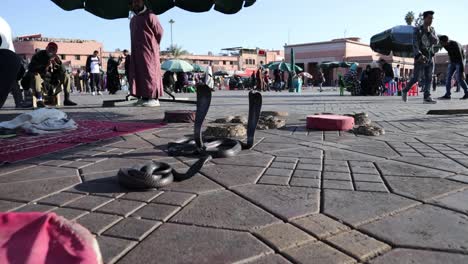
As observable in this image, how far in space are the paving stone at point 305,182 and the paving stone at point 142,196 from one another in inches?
31.4

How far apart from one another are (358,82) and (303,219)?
1478 cm

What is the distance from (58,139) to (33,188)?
1.82 metres

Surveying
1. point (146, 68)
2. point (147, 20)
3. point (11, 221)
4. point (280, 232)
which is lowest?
point (280, 232)

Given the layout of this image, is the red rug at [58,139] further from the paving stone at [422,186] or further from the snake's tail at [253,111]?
the paving stone at [422,186]

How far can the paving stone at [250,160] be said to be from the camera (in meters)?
2.82

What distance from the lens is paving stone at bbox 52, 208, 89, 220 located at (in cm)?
179

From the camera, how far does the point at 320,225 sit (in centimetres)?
168

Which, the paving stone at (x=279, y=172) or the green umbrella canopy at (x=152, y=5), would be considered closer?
the paving stone at (x=279, y=172)

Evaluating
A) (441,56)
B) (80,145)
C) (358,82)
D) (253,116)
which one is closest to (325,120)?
(253,116)

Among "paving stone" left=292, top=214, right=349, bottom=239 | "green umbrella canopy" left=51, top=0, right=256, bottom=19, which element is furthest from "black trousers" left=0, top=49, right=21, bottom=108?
"green umbrella canopy" left=51, top=0, right=256, bottom=19

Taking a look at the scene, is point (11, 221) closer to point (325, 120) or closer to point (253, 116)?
point (253, 116)

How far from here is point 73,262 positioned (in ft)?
3.94

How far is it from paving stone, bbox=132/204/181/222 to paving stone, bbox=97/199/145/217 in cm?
4

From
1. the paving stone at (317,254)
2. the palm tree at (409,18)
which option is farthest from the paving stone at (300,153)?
the palm tree at (409,18)
